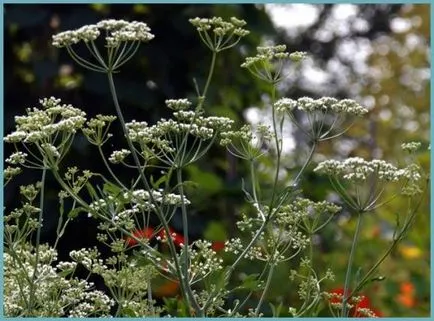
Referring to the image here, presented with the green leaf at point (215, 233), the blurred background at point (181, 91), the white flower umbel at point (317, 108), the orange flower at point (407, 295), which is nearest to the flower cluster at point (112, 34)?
the white flower umbel at point (317, 108)

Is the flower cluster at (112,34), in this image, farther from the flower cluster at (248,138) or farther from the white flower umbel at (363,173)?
the white flower umbel at (363,173)

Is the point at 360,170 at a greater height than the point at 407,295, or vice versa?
the point at 360,170

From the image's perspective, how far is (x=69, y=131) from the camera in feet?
3.57

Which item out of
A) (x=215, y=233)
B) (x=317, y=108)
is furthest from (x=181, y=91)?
(x=317, y=108)

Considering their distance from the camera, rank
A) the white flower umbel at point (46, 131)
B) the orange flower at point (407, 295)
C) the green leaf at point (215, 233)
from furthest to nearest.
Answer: the orange flower at point (407, 295)
the green leaf at point (215, 233)
the white flower umbel at point (46, 131)

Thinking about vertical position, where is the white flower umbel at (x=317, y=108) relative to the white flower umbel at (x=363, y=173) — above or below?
above

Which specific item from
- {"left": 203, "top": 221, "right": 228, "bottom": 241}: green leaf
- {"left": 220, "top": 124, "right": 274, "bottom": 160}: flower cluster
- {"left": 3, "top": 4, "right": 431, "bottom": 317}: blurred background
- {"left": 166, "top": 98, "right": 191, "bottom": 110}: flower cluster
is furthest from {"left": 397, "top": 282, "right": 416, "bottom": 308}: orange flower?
{"left": 166, "top": 98, "right": 191, "bottom": 110}: flower cluster

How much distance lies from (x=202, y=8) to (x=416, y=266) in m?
1.66

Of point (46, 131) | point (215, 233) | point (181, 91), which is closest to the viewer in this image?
point (46, 131)

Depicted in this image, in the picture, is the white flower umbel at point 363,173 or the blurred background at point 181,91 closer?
the white flower umbel at point 363,173

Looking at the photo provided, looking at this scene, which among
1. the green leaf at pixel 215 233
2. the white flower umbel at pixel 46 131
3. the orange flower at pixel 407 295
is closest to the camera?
the white flower umbel at pixel 46 131

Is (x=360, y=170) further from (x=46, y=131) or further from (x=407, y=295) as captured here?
(x=407, y=295)

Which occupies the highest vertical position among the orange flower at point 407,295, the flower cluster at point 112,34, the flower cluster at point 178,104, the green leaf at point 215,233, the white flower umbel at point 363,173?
the flower cluster at point 112,34

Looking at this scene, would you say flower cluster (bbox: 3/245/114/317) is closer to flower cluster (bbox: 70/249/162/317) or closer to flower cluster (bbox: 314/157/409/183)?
flower cluster (bbox: 70/249/162/317)
